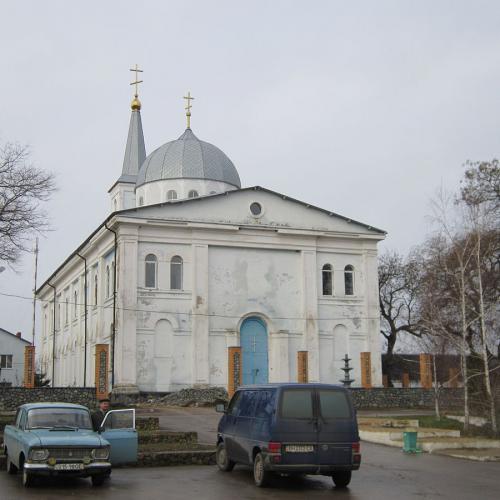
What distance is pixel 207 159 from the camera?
48.2 metres

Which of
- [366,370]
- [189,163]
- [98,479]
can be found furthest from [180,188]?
[98,479]

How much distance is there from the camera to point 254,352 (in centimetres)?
4078

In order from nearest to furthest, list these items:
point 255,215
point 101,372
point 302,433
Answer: point 302,433 < point 101,372 < point 255,215

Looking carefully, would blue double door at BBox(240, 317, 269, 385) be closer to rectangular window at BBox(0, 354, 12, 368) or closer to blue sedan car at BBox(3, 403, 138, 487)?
blue sedan car at BBox(3, 403, 138, 487)

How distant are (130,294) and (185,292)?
2.85m

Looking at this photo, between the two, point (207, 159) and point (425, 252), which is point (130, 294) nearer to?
point (207, 159)

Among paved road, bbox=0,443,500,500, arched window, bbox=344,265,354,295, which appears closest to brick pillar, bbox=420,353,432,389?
arched window, bbox=344,265,354,295

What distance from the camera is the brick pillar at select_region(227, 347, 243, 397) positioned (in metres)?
36.1

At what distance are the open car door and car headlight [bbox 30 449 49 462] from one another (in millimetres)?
2091

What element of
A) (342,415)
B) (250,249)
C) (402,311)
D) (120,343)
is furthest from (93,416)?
(402,311)

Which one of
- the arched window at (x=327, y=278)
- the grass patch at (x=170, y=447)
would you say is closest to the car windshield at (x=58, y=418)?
the grass patch at (x=170, y=447)

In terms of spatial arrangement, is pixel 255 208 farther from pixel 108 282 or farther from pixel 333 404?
pixel 333 404

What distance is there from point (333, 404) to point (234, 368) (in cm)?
2214

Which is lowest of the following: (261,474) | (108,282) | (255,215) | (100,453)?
(261,474)
